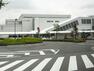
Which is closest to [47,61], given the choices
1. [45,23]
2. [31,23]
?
[45,23]

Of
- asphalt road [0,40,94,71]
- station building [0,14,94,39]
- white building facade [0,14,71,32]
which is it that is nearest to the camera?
asphalt road [0,40,94,71]

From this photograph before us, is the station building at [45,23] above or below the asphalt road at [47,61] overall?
above

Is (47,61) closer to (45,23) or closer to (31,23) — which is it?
(45,23)

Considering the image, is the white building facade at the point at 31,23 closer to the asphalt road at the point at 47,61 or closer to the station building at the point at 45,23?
the station building at the point at 45,23

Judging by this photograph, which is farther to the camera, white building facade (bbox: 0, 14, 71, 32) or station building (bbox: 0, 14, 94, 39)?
white building facade (bbox: 0, 14, 71, 32)

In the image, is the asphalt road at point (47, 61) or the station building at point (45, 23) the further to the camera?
the station building at point (45, 23)

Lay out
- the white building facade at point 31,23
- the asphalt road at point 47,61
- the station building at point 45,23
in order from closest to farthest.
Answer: the asphalt road at point 47,61, the station building at point 45,23, the white building facade at point 31,23

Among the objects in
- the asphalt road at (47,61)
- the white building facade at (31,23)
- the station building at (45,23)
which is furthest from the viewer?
the white building facade at (31,23)

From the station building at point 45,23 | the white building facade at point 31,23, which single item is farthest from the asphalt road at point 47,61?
the white building facade at point 31,23

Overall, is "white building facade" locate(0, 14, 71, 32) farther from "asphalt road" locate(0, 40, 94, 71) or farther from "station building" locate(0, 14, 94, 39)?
"asphalt road" locate(0, 40, 94, 71)

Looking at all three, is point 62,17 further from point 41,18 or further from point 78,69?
point 78,69

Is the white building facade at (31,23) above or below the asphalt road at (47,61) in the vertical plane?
above

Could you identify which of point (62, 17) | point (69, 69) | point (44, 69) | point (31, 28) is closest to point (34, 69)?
point (44, 69)

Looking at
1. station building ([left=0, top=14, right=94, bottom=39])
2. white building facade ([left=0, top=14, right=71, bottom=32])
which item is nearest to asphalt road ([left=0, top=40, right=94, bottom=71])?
station building ([left=0, top=14, right=94, bottom=39])
